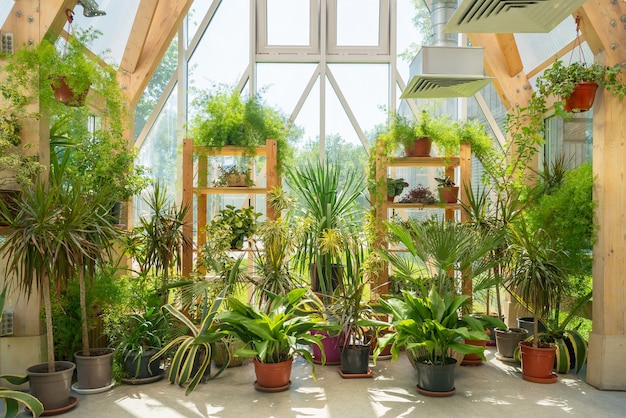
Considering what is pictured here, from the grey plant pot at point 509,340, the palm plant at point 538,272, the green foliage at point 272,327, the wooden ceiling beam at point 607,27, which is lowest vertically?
the grey plant pot at point 509,340

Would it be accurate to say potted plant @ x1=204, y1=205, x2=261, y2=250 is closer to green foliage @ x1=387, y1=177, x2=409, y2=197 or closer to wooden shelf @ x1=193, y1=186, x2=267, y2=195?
wooden shelf @ x1=193, y1=186, x2=267, y2=195

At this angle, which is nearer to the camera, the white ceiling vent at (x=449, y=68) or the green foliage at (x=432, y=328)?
the green foliage at (x=432, y=328)

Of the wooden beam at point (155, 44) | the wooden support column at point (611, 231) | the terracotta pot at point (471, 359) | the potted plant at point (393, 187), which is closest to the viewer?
the wooden support column at point (611, 231)

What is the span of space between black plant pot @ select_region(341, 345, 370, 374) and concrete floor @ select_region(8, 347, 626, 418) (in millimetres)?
100

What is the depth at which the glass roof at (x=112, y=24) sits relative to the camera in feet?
20.4

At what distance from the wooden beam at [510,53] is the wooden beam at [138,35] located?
4035mm

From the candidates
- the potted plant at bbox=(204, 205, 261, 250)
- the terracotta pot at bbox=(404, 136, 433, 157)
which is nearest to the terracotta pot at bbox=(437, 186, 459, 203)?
the terracotta pot at bbox=(404, 136, 433, 157)

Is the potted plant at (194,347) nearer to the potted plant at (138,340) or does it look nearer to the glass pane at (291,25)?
the potted plant at (138,340)

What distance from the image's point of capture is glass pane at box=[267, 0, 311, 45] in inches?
320

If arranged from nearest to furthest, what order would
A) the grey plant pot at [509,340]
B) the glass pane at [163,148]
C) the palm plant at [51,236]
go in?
1. the palm plant at [51,236]
2. the grey plant pot at [509,340]
3. the glass pane at [163,148]

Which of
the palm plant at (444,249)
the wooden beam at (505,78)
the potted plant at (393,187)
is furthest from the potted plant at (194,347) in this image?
the wooden beam at (505,78)

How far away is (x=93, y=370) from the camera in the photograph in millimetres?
4672

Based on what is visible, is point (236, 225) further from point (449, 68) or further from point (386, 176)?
point (449, 68)

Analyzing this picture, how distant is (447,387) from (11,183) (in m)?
3.82
